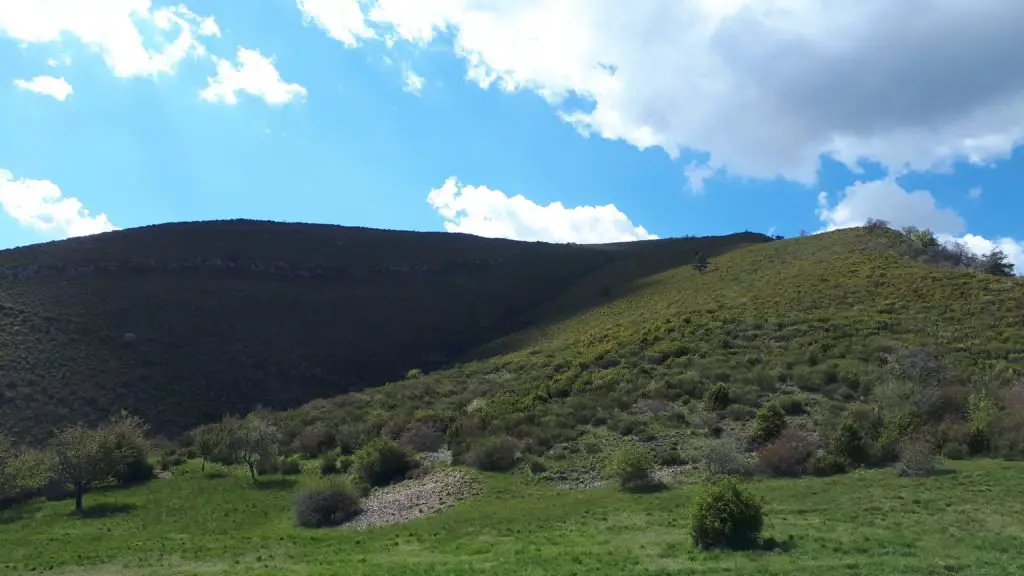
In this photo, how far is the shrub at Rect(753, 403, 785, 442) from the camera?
1110 inches

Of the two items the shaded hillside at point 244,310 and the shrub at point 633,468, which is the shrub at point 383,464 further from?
the shaded hillside at point 244,310

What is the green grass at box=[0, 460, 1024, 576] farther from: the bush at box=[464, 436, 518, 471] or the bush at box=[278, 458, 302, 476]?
the bush at box=[278, 458, 302, 476]

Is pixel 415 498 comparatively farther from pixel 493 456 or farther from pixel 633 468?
pixel 633 468

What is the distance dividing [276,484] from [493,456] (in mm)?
10744

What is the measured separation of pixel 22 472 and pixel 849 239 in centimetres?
6473

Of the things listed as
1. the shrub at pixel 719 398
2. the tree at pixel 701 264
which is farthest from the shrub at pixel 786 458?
the tree at pixel 701 264

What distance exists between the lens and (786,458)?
2536 cm

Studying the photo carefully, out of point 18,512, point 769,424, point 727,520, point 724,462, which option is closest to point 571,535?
point 727,520

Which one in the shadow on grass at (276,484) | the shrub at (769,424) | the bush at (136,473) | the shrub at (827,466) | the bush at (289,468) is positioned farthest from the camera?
the bush at (289,468)

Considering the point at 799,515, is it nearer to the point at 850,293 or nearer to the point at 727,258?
the point at 850,293

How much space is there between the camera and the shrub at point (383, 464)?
101ft

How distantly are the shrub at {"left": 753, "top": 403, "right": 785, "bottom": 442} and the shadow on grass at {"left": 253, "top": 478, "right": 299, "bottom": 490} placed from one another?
808 inches

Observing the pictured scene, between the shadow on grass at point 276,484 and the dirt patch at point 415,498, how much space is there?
5660mm

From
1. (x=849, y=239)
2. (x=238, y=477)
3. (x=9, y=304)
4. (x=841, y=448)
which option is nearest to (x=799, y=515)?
(x=841, y=448)
